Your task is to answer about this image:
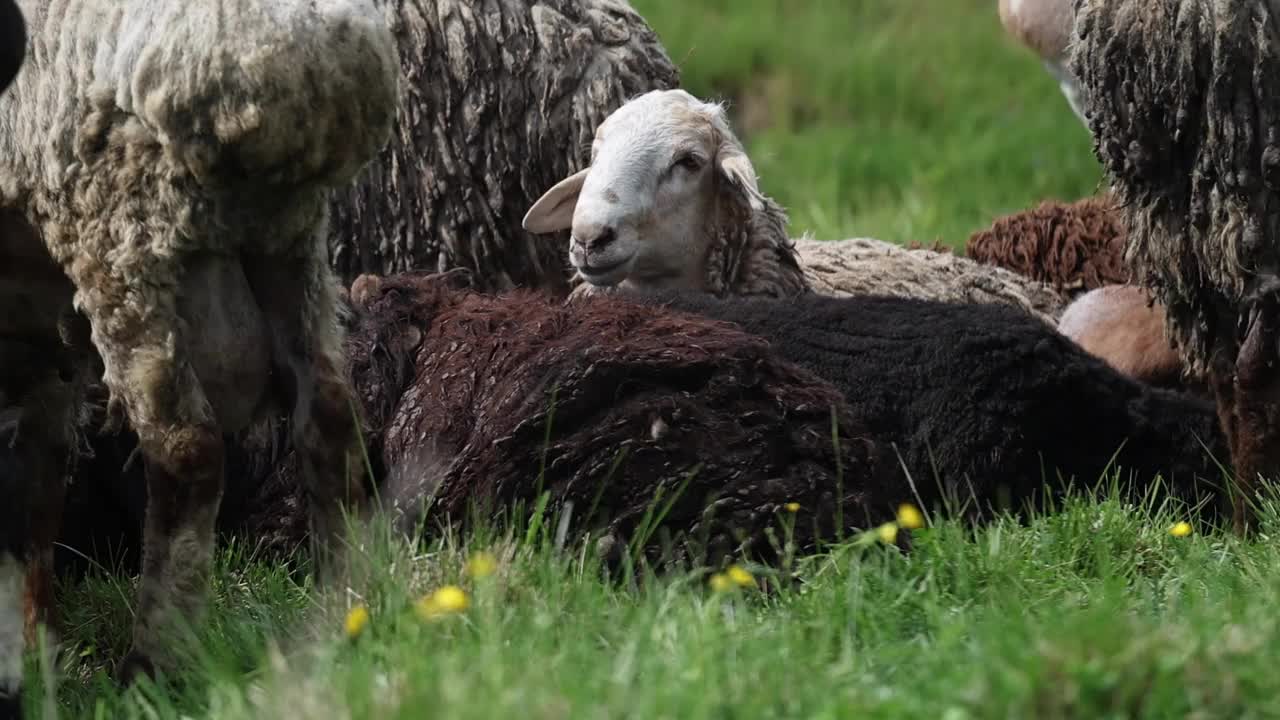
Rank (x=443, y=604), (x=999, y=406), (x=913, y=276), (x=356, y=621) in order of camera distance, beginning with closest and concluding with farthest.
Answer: (x=443, y=604), (x=356, y=621), (x=999, y=406), (x=913, y=276)

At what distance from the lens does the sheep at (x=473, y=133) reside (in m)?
5.72

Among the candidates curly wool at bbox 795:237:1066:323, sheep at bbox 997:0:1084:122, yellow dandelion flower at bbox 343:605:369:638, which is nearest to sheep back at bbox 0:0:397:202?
yellow dandelion flower at bbox 343:605:369:638

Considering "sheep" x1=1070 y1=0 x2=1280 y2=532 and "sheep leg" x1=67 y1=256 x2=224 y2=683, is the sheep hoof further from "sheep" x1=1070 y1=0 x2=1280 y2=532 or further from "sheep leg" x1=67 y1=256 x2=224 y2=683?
"sheep" x1=1070 y1=0 x2=1280 y2=532

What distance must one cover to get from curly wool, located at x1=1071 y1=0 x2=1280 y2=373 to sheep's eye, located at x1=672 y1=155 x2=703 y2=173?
56.3 inches

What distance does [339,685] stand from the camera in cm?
274

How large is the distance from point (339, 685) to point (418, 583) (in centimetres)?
77

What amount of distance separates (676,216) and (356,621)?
9.10ft

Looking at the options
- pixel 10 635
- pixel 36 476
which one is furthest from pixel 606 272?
pixel 10 635

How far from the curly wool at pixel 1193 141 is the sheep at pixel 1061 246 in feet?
7.65

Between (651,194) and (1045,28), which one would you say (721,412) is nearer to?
(651,194)

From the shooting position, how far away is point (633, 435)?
4.16m

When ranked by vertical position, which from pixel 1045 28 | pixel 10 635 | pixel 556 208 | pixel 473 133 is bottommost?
pixel 10 635

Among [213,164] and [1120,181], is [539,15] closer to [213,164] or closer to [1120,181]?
[1120,181]

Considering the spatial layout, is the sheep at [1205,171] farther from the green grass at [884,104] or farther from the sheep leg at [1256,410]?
the green grass at [884,104]
